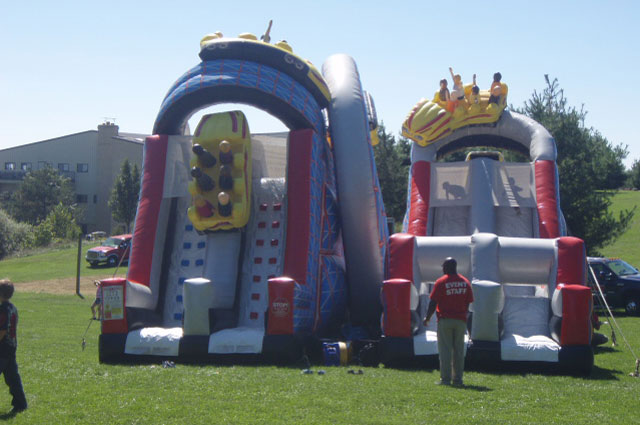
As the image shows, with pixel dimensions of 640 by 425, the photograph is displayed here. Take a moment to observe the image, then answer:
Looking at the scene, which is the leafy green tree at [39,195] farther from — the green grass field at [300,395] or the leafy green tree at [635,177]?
the leafy green tree at [635,177]

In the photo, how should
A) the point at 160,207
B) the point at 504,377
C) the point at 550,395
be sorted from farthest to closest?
the point at 160,207 → the point at 504,377 → the point at 550,395

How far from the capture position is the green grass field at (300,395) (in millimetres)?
6562

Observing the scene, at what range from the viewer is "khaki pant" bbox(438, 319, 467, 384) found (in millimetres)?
8164

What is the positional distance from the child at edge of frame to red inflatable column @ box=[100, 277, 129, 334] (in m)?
3.81

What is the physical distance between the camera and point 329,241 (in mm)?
12695

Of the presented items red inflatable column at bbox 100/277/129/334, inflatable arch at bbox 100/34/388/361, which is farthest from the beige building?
red inflatable column at bbox 100/277/129/334

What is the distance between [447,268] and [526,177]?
21.9ft

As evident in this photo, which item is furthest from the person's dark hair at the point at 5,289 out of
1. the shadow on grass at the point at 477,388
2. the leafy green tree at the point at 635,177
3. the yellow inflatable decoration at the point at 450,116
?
the leafy green tree at the point at 635,177


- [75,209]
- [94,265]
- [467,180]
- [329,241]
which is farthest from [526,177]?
[75,209]

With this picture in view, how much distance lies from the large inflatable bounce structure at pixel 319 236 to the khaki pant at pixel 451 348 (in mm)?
1509

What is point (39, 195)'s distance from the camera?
56.1m

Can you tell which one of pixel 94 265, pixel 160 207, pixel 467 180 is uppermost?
pixel 467 180

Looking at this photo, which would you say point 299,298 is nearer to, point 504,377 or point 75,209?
point 504,377

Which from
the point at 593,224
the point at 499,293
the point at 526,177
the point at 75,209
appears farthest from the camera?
the point at 75,209
